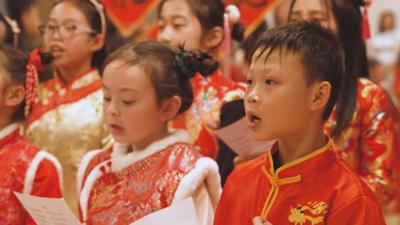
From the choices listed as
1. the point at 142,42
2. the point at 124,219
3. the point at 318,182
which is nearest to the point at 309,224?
the point at 318,182

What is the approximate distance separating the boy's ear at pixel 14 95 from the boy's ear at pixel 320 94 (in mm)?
864

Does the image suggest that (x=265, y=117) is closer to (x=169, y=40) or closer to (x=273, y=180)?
(x=273, y=180)

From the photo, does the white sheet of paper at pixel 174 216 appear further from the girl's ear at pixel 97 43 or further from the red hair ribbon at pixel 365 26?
the girl's ear at pixel 97 43

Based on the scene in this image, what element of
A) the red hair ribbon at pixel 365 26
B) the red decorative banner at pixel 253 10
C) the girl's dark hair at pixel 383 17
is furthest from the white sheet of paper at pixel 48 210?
the girl's dark hair at pixel 383 17

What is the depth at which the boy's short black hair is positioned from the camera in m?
1.53

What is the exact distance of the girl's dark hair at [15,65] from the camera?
81.0 inches

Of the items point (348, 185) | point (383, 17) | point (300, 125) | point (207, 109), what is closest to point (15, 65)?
point (207, 109)

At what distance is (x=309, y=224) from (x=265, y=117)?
22 cm

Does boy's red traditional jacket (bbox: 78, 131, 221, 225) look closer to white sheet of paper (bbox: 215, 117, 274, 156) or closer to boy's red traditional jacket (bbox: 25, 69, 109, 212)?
white sheet of paper (bbox: 215, 117, 274, 156)

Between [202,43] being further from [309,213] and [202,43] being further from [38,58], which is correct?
[309,213]

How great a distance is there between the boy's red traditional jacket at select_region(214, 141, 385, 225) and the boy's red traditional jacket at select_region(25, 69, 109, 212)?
82 cm

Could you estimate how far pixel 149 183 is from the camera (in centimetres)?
181

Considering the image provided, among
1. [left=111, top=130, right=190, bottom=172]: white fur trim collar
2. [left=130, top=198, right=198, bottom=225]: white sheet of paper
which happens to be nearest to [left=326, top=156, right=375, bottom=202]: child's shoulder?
[left=130, top=198, right=198, bottom=225]: white sheet of paper

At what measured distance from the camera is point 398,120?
230cm
